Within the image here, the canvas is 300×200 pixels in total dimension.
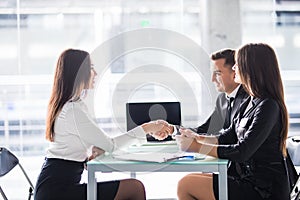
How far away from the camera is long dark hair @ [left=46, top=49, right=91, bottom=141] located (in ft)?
7.32

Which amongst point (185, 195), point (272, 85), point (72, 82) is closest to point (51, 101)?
point (72, 82)

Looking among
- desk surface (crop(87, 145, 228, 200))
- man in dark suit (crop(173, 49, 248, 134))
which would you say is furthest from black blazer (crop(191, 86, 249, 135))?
desk surface (crop(87, 145, 228, 200))

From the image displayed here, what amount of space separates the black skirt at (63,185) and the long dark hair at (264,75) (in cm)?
85

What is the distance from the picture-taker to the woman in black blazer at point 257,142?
2105 millimetres

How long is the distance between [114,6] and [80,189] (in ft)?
7.49

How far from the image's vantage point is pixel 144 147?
2486mm

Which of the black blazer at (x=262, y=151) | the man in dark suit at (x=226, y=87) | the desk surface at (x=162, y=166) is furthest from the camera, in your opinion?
the man in dark suit at (x=226, y=87)

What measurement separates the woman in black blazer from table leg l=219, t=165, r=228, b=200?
4.8 inches

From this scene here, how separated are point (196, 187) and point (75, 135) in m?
0.68

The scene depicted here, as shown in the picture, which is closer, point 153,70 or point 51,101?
point 51,101

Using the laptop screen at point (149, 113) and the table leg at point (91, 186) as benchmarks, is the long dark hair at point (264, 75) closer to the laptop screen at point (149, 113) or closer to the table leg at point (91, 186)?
the laptop screen at point (149, 113)

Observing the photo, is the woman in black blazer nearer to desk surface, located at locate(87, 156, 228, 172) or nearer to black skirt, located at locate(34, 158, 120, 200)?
desk surface, located at locate(87, 156, 228, 172)

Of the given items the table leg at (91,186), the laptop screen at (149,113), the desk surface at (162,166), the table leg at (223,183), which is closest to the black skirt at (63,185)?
the table leg at (91,186)

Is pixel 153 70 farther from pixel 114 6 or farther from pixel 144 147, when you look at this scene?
pixel 144 147
